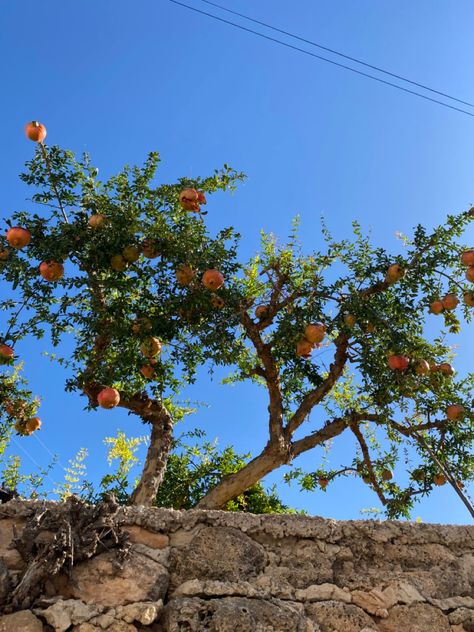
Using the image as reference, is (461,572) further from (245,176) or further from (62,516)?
(245,176)

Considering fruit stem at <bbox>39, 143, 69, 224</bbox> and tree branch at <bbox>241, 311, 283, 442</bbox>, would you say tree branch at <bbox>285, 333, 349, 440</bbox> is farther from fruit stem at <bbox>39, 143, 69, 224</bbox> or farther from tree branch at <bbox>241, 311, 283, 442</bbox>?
fruit stem at <bbox>39, 143, 69, 224</bbox>

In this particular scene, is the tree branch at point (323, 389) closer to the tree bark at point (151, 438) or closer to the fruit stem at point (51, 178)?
the tree bark at point (151, 438)

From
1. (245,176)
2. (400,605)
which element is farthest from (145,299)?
(400,605)

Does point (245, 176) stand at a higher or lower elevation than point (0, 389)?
higher

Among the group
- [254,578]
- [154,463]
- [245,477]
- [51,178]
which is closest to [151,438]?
[154,463]

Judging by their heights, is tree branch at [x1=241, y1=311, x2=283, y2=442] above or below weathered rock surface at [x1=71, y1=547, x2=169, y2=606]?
above

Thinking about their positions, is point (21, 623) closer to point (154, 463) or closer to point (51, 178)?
point (154, 463)

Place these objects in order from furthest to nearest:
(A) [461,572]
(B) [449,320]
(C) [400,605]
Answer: (B) [449,320], (A) [461,572], (C) [400,605]

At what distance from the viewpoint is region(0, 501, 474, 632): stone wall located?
2.32m

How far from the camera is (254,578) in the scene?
2.54m

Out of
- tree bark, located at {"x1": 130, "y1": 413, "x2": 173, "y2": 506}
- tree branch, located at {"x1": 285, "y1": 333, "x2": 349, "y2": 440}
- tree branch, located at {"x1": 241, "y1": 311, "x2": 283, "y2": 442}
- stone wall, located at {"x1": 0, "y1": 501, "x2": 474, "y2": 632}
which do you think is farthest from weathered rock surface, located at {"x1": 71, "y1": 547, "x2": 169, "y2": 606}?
tree branch, located at {"x1": 285, "y1": 333, "x2": 349, "y2": 440}

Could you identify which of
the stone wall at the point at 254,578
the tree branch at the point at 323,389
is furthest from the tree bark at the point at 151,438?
the stone wall at the point at 254,578

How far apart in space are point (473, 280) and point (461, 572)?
326 cm

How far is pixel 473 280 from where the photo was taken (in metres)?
5.50
